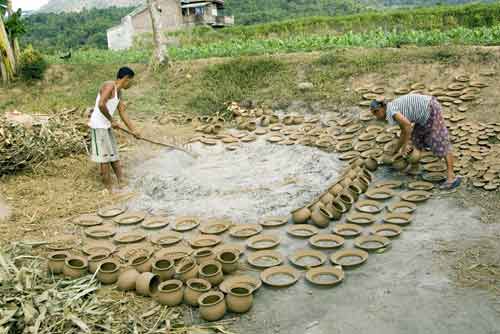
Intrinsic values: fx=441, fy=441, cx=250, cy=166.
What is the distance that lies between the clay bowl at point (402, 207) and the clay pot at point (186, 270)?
2.34 metres

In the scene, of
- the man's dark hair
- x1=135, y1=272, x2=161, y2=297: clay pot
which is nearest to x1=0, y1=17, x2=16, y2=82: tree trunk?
the man's dark hair

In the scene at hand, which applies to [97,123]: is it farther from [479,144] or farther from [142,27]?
[142,27]

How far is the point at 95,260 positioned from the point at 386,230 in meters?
2.74

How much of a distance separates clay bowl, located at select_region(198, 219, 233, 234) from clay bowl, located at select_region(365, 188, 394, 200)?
1.76 m

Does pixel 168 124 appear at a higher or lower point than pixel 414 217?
higher

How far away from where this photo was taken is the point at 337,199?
4.83 m

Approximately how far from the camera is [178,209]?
16.6 feet

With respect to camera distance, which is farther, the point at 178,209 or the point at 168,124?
the point at 168,124

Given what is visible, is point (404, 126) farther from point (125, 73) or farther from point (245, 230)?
point (125, 73)

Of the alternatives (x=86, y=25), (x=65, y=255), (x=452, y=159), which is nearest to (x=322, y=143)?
(x=452, y=159)

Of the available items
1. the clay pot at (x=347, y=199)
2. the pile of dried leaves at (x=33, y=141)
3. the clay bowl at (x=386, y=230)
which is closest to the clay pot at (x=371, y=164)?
the clay pot at (x=347, y=199)

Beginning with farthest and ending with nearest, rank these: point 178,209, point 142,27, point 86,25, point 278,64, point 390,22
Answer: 1. point 86,25
2. point 142,27
3. point 390,22
4. point 278,64
5. point 178,209

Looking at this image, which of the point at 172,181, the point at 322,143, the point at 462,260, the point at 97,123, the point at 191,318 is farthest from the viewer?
the point at 322,143

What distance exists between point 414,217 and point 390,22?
17.7 metres
